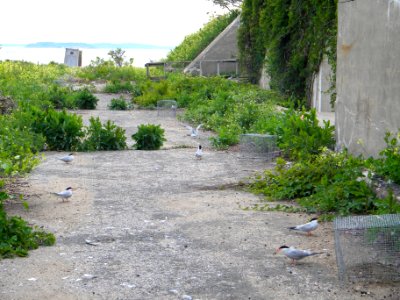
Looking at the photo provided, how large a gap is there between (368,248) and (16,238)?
352 cm

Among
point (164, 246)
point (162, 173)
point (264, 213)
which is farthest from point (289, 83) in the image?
point (164, 246)

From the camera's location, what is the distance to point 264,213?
353 inches

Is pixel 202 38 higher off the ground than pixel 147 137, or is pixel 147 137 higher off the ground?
pixel 202 38

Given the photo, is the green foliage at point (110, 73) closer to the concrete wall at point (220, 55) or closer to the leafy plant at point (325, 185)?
the concrete wall at point (220, 55)

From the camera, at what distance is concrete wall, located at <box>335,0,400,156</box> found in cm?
912

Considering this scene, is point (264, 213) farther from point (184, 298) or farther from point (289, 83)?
point (289, 83)

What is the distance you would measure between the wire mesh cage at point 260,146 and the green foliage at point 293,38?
390 centimetres

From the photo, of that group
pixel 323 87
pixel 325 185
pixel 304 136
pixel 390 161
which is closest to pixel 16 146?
pixel 304 136

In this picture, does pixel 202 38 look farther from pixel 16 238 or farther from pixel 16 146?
pixel 16 238

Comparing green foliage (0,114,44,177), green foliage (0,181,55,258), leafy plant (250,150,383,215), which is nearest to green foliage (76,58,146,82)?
green foliage (0,114,44,177)

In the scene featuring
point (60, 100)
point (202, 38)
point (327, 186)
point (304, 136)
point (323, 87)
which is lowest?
point (327, 186)

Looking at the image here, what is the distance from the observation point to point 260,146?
1325 centimetres

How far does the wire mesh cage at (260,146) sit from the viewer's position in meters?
12.9

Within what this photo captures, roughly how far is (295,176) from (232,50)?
25.4 metres
